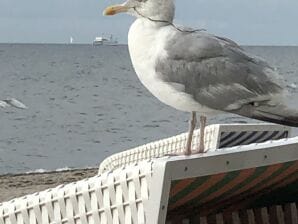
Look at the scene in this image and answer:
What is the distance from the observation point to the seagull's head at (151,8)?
154 inches

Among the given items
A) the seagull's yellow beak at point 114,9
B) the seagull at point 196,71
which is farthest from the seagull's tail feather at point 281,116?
the seagull's yellow beak at point 114,9

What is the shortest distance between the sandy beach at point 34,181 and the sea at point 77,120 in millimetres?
3001

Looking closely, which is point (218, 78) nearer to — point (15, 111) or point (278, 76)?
point (278, 76)

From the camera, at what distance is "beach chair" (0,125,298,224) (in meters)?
3.67

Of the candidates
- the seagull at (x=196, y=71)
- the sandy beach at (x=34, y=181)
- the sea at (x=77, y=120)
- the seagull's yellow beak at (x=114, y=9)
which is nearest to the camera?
the seagull at (x=196, y=71)

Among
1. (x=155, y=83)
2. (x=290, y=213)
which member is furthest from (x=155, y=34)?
(x=290, y=213)

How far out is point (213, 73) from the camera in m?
3.89

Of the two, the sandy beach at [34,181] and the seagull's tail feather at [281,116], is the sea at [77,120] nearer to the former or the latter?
the seagull's tail feather at [281,116]

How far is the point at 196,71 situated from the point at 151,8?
1.24ft

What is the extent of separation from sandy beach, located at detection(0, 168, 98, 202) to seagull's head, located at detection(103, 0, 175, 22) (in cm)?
539

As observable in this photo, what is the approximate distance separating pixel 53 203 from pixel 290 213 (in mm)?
1403

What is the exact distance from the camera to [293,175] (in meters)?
4.48

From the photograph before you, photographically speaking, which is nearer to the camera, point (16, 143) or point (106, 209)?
point (106, 209)

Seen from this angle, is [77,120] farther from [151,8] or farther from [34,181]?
[151,8]
